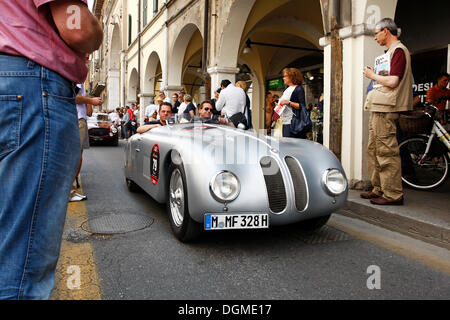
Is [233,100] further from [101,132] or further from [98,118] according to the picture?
[98,118]

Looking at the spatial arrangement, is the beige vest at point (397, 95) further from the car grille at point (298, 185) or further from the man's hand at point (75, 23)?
the man's hand at point (75, 23)

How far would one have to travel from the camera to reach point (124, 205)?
14.2ft

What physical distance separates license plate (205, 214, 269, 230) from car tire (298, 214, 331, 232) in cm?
75

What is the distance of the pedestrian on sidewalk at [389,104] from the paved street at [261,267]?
72 centimetres

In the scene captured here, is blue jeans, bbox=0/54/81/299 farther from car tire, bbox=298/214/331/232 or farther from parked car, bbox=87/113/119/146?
parked car, bbox=87/113/119/146

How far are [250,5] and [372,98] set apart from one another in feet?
19.9

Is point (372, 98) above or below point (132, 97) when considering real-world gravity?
below

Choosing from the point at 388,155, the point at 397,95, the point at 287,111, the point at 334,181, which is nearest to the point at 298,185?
the point at 334,181

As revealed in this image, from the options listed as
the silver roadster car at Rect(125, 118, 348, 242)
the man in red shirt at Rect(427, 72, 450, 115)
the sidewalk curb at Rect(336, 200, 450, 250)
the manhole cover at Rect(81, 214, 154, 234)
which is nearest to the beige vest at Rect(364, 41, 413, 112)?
the sidewalk curb at Rect(336, 200, 450, 250)

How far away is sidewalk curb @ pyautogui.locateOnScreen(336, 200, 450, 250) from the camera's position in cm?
316

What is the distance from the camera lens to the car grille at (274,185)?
280 centimetres

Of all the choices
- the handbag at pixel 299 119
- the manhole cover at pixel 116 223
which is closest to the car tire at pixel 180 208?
the manhole cover at pixel 116 223
